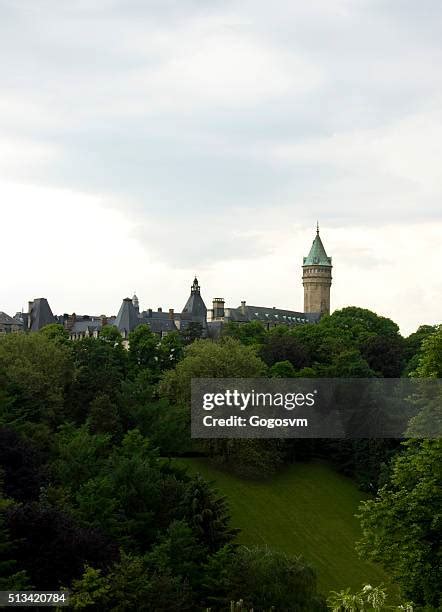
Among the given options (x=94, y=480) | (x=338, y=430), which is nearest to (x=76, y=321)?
(x=338, y=430)

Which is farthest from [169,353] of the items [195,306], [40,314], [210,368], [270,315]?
[270,315]

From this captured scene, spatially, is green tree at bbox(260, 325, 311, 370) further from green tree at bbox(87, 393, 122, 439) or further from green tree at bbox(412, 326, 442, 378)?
green tree at bbox(412, 326, 442, 378)

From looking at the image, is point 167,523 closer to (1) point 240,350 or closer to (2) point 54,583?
(2) point 54,583

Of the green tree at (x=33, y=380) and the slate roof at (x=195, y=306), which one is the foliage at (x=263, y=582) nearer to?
the green tree at (x=33, y=380)

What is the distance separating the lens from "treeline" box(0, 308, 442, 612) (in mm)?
36312

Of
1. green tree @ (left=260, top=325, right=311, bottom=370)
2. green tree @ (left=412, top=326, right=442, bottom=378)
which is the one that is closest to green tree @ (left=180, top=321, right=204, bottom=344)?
green tree @ (left=260, top=325, right=311, bottom=370)

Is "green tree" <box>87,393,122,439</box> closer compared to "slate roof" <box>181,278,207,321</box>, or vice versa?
"green tree" <box>87,393,122,439</box>

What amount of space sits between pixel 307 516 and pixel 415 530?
31.4m

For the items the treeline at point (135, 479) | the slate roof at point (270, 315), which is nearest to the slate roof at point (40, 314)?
the slate roof at point (270, 315)

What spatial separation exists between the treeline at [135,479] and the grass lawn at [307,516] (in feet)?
4.51

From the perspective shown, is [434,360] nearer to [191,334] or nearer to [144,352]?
[144,352]

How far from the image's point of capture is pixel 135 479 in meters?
50.2

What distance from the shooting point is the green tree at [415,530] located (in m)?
31.9

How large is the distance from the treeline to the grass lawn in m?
1.37
